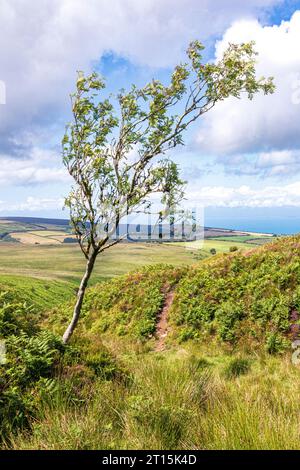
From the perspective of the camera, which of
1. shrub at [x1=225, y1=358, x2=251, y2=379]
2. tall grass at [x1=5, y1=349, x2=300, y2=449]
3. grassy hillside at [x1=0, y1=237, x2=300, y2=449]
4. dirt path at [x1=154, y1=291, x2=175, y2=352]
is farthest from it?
dirt path at [x1=154, y1=291, x2=175, y2=352]

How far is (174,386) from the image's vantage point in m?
7.52

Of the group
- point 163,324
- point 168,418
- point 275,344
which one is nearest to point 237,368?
point 275,344

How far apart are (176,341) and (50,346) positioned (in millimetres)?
10662

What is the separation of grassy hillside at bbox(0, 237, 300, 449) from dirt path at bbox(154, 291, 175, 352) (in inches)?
22.2

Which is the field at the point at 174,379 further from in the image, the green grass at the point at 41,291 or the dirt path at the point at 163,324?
the green grass at the point at 41,291

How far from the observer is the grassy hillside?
5785 millimetres

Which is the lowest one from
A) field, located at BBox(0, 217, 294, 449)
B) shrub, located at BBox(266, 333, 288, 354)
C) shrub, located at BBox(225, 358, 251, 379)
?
shrub, located at BBox(225, 358, 251, 379)

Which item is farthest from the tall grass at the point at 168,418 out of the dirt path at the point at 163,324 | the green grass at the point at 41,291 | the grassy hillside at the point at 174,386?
the green grass at the point at 41,291

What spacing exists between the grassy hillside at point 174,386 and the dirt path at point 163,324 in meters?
0.56

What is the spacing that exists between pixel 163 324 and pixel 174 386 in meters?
14.1

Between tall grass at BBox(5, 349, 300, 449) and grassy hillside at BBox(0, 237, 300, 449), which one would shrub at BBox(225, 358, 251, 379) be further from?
tall grass at BBox(5, 349, 300, 449)

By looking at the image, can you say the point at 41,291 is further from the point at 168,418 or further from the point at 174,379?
the point at 168,418

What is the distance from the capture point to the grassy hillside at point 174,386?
19.0 feet

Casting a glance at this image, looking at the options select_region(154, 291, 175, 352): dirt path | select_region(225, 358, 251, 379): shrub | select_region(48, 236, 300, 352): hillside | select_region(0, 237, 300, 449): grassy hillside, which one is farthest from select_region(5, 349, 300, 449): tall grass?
select_region(154, 291, 175, 352): dirt path
